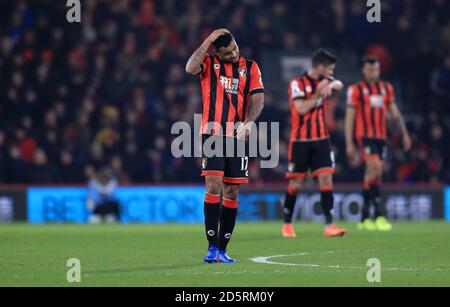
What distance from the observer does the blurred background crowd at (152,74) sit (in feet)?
69.1

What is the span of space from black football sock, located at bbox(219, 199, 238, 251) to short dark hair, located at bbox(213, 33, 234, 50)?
152cm

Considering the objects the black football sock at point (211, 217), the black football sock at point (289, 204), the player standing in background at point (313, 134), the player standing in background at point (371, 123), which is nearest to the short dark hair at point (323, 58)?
the player standing in background at point (313, 134)

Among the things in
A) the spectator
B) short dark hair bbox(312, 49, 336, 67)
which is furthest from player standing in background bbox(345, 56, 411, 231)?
the spectator

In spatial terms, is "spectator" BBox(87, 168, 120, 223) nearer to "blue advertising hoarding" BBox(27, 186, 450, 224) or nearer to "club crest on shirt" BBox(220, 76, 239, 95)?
"blue advertising hoarding" BBox(27, 186, 450, 224)

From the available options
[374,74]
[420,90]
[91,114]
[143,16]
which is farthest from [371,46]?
[374,74]

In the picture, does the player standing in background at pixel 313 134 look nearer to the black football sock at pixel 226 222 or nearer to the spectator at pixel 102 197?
the black football sock at pixel 226 222

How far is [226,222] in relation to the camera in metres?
9.78

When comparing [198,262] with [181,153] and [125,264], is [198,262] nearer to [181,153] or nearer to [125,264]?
[125,264]

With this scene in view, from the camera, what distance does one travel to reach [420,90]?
2338 centimetres

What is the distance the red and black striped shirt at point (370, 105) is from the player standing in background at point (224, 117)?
572 centimetres

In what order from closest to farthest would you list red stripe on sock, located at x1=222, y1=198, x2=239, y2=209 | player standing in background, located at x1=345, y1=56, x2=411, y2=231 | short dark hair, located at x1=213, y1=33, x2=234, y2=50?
short dark hair, located at x1=213, y1=33, x2=234, y2=50, red stripe on sock, located at x1=222, y1=198, x2=239, y2=209, player standing in background, located at x1=345, y1=56, x2=411, y2=231

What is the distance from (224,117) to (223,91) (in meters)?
0.25

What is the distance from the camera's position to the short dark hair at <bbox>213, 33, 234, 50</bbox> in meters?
9.46

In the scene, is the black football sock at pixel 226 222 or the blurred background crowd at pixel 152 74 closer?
the black football sock at pixel 226 222
